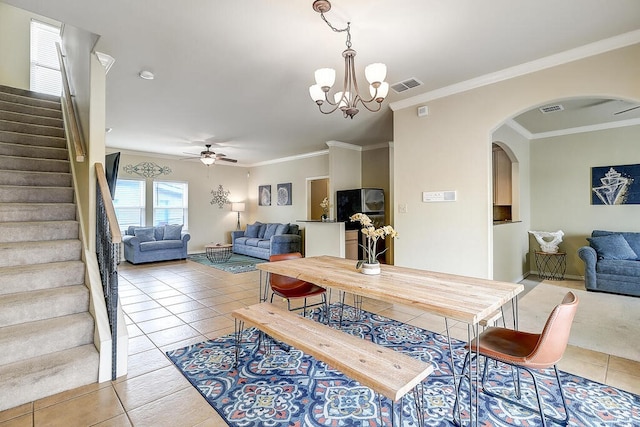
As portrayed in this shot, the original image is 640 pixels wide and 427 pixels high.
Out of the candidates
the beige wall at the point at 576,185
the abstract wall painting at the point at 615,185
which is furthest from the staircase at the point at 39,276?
the abstract wall painting at the point at 615,185

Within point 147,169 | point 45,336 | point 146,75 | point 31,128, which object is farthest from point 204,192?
point 45,336

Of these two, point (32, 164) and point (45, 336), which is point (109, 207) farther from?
point (32, 164)

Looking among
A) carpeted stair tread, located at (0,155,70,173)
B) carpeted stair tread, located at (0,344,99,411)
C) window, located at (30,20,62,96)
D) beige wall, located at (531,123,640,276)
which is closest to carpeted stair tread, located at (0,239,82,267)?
carpeted stair tread, located at (0,344,99,411)

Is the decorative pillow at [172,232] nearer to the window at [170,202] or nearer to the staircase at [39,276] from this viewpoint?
the window at [170,202]

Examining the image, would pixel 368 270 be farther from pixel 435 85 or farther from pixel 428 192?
pixel 435 85

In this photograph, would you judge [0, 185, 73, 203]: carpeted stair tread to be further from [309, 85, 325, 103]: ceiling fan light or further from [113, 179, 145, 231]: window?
[113, 179, 145, 231]: window

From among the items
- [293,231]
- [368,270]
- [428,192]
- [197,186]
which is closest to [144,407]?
[368,270]

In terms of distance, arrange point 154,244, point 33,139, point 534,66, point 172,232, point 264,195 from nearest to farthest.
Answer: point 534,66 → point 33,139 → point 154,244 → point 172,232 → point 264,195

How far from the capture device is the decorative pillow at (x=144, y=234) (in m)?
6.93

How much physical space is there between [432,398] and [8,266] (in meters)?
3.41

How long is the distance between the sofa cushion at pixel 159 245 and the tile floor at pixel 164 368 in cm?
233

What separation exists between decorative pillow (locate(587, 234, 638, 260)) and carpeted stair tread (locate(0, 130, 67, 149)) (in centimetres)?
758

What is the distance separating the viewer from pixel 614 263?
4.35 meters

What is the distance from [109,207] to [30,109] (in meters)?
3.21
